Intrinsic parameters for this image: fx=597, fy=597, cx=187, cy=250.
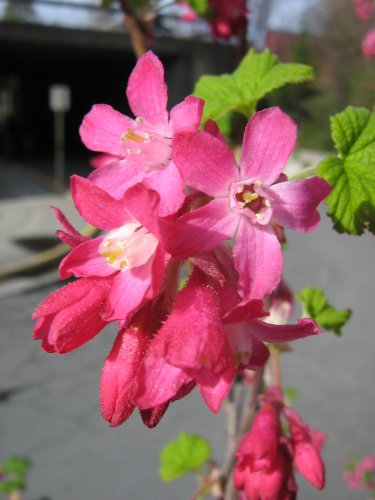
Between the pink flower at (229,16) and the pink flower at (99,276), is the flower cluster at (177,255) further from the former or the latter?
the pink flower at (229,16)

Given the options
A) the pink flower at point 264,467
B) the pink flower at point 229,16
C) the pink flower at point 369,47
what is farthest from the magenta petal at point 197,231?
the pink flower at point 369,47

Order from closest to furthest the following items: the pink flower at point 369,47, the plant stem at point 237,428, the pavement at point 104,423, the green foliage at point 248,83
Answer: the green foliage at point 248,83 → the plant stem at point 237,428 → the pink flower at point 369,47 → the pavement at point 104,423

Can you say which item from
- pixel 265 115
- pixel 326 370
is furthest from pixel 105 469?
pixel 265 115

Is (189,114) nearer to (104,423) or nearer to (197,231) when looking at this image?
(197,231)

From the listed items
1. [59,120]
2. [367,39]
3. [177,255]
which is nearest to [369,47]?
[367,39]

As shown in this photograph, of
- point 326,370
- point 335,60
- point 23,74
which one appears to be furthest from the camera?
point 23,74

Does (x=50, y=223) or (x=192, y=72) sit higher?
(x=192, y=72)

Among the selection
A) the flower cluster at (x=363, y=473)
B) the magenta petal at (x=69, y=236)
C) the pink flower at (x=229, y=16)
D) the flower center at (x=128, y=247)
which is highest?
the pink flower at (x=229, y=16)

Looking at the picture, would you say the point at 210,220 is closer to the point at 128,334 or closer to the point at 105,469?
the point at 128,334

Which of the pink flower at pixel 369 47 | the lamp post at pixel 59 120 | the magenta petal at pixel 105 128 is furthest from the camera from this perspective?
the lamp post at pixel 59 120
